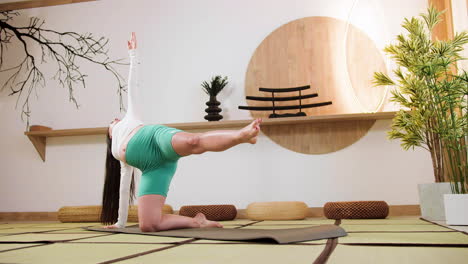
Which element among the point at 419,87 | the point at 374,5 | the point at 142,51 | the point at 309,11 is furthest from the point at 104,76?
the point at 419,87

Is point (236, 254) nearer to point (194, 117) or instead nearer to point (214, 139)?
point (214, 139)

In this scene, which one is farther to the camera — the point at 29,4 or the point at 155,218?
the point at 29,4

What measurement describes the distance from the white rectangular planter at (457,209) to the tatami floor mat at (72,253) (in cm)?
144

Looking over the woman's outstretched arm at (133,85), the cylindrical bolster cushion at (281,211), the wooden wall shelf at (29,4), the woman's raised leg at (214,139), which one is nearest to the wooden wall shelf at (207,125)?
the cylindrical bolster cushion at (281,211)

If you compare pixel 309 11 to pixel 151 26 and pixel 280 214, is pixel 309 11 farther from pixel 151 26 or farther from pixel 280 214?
pixel 280 214

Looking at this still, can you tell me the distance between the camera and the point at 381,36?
350 cm

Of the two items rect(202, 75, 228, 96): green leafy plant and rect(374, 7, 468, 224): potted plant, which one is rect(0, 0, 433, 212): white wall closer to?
rect(202, 75, 228, 96): green leafy plant

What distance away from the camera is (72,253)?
49.8 inches

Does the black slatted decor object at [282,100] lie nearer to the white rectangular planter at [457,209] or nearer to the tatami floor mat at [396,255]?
the white rectangular planter at [457,209]

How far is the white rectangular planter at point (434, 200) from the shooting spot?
2443mm

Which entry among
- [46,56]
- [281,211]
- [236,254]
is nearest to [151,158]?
[236,254]

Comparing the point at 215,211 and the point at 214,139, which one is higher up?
the point at 214,139

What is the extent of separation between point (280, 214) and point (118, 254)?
1957 millimetres

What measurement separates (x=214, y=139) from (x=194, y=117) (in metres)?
2.19
